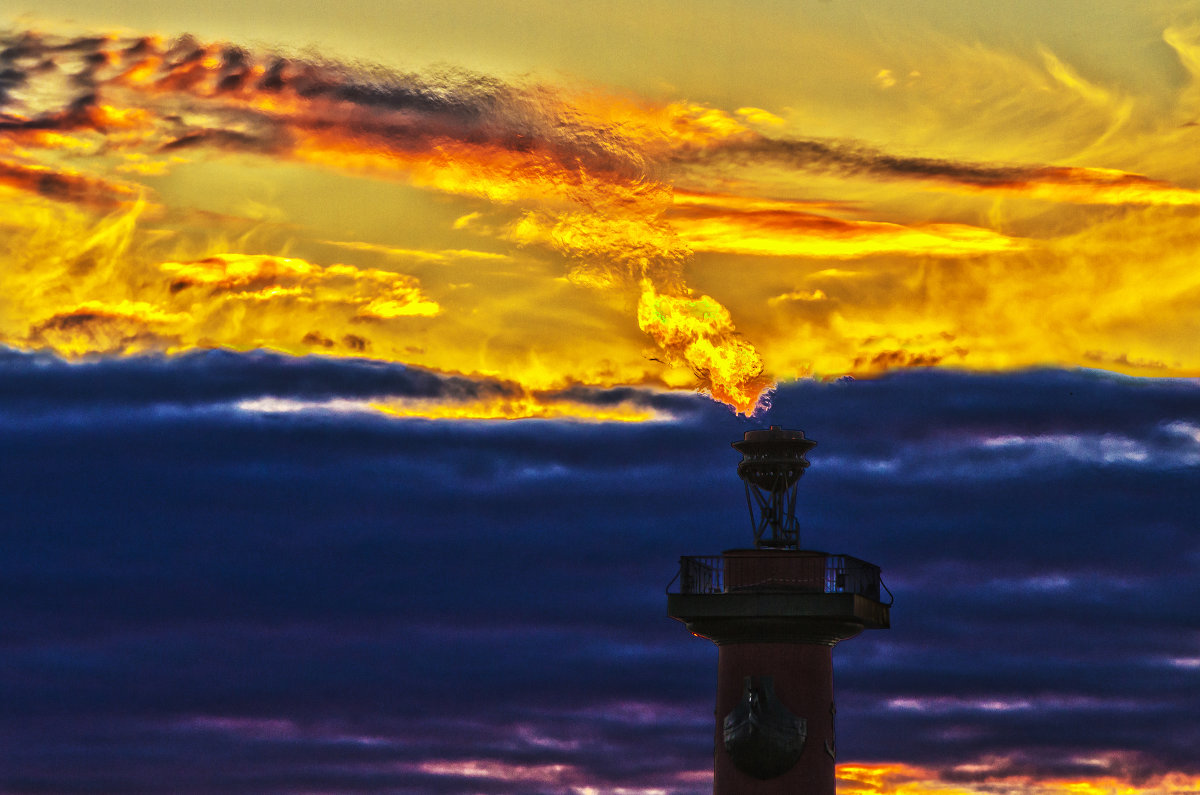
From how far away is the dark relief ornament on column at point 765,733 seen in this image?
55.1 m

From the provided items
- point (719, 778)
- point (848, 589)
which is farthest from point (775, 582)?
point (719, 778)

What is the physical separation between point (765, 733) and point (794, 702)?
1.19 m

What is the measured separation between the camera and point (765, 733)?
55.1 m

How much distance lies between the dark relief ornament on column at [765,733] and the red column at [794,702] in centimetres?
19

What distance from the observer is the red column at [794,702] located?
55344 millimetres

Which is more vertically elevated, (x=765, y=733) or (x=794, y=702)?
(x=794, y=702)

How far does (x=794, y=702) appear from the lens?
182ft

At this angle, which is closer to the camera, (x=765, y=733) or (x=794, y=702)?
(x=765, y=733)

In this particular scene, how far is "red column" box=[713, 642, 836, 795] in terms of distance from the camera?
182 ft

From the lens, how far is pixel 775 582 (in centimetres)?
5588

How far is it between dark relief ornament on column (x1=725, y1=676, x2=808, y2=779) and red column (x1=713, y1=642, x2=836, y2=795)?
0.19m

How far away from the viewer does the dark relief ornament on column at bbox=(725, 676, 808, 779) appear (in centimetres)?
5506

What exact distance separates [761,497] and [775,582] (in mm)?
2743

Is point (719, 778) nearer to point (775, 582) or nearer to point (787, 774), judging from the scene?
point (787, 774)
